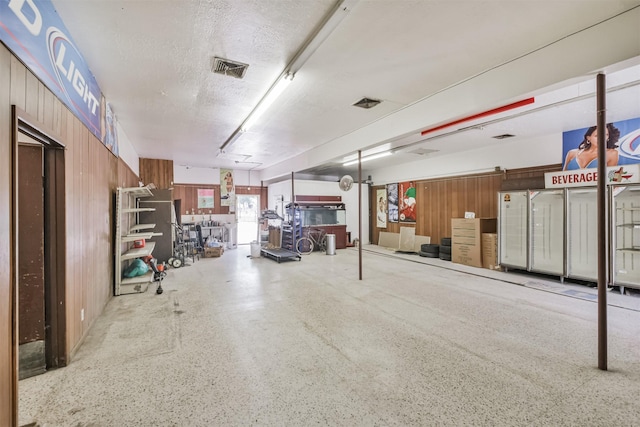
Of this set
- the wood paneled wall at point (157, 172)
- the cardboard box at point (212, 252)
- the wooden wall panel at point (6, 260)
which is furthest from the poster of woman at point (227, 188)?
the wooden wall panel at point (6, 260)

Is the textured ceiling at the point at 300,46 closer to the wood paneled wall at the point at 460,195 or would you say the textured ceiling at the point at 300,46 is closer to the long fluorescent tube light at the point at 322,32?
the long fluorescent tube light at the point at 322,32

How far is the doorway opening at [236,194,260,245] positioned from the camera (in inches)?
479

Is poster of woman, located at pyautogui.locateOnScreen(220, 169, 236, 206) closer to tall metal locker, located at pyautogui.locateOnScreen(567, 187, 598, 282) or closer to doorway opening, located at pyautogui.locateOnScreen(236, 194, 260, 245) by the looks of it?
doorway opening, located at pyautogui.locateOnScreen(236, 194, 260, 245)

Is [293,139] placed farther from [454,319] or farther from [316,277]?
[454,319]

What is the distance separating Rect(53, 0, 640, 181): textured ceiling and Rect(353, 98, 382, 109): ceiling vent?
0.14m

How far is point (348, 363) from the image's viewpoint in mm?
2727

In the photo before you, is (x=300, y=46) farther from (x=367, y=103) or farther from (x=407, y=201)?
(x=407, y=201)

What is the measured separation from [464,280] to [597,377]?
11.3 feet

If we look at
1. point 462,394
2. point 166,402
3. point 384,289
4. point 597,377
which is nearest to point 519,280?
point 384,289

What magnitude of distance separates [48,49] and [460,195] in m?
8.97

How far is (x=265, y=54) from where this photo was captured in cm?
310

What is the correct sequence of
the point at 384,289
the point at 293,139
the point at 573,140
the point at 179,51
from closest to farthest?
the point at 179,51, the point at 384,289, the point at 573,140, the point at 293,139

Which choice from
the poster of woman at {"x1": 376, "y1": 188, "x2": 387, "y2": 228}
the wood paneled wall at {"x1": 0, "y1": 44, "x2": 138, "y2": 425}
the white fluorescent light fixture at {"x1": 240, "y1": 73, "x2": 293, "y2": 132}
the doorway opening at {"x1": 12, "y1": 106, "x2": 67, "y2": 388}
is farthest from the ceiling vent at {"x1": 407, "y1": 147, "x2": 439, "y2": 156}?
the doorway opening at {"x1": 12, "y1": 106, "x2": 67, "y2": 388}

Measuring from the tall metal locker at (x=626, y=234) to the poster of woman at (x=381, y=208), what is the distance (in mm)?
6728
